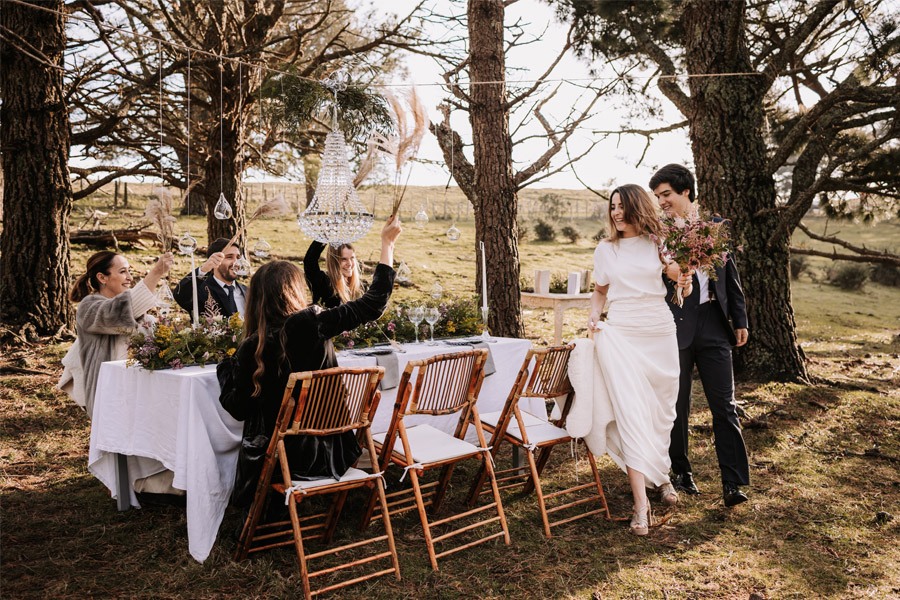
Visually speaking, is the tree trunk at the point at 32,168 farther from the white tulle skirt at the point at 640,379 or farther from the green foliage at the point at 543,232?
the green foliage at the point at 543,232

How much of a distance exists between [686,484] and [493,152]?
142 inches

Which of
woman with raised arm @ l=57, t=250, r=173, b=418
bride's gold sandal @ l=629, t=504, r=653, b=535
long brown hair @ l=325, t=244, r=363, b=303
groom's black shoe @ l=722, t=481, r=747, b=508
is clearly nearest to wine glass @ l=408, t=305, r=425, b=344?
long brown hair @ l=325, t=244, r=363, b=303

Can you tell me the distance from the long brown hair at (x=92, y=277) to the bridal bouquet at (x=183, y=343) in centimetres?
66

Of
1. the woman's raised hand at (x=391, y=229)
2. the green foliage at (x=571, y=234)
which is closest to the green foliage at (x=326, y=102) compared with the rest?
the woman's raised hand at (x=391, y=229)

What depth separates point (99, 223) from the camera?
→ 13773 mm

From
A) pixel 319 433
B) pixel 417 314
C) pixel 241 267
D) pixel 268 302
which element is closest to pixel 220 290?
pixel 241 267

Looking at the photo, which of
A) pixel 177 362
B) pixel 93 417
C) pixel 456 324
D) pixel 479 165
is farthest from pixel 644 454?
pixel 479 165

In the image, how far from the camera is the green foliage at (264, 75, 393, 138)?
6621 millimetres

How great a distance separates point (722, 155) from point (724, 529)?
4117mm

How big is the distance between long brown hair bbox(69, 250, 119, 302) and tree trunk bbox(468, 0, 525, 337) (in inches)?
131

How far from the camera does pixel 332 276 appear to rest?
14.7 ft

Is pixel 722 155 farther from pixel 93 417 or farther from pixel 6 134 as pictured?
pixel 6 134

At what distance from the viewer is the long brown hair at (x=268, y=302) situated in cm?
279

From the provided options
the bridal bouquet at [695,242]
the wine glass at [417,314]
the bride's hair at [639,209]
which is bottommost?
the wine glass at [417,314]
